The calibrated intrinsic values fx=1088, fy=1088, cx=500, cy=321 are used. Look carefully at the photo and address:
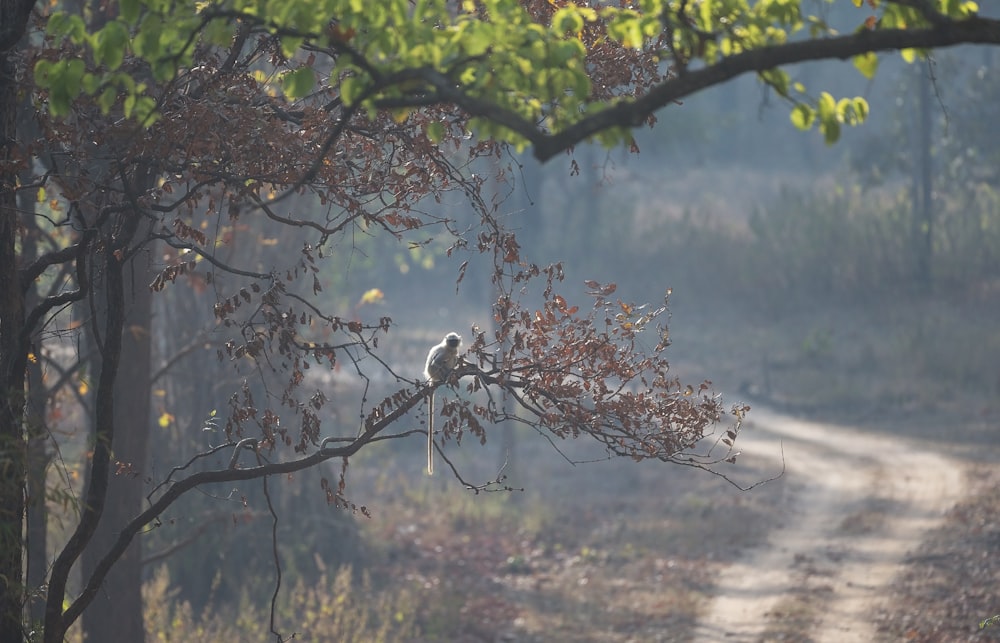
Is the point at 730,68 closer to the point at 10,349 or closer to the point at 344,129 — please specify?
the point at 344,129

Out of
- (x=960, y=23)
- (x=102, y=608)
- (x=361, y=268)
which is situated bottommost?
(x=102, y=608)

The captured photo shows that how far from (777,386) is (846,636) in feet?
57.5

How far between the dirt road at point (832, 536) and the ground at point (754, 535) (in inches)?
1.7

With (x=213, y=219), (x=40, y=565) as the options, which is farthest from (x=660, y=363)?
(x=213, y=219)

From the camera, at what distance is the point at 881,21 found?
18.0ft

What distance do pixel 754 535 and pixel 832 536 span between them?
1.23 metres

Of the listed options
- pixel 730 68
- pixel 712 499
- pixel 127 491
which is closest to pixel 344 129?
pixel 730 68

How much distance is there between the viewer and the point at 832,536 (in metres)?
16.9

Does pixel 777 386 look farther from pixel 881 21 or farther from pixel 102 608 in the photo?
pixel 881 21

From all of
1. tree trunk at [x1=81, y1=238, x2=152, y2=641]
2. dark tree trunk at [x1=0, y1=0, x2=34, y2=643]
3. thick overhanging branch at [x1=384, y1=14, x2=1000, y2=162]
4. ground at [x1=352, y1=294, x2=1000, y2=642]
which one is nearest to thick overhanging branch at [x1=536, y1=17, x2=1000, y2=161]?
thick overhanging branch at [x1=384, y1=14, x2=1000, y2=162]

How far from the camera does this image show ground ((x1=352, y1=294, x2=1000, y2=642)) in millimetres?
13578

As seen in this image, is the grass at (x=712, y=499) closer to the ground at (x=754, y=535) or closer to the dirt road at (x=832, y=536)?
the ground at (x=754, y=535)

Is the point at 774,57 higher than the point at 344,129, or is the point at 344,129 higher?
the point at 344,129

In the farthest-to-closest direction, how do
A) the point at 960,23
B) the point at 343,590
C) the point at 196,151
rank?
1. the point at 343,590
2. the point at 196,151
3. the point at 960,23
